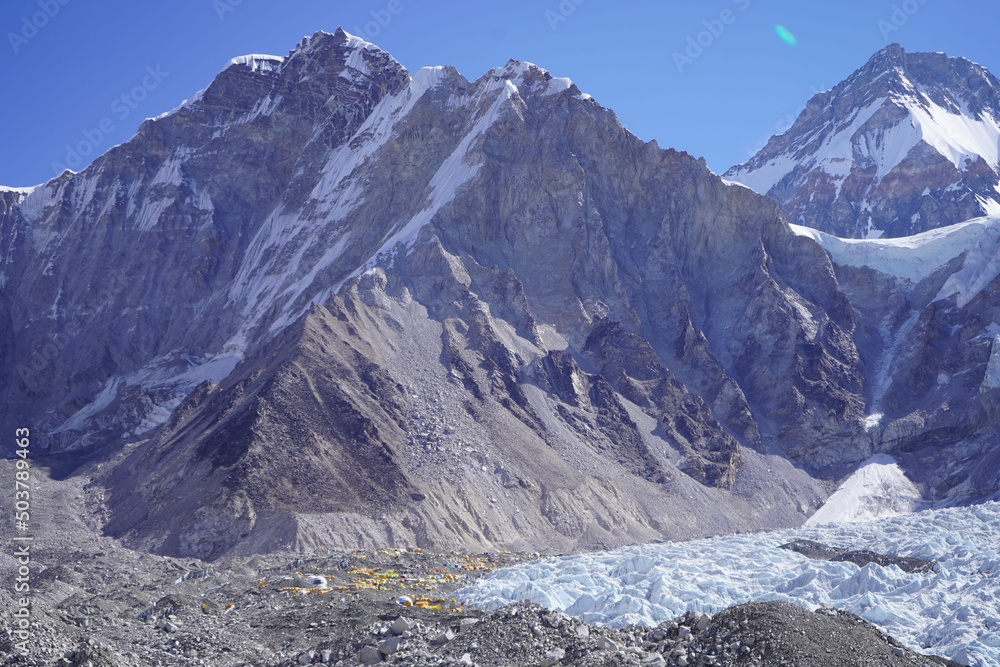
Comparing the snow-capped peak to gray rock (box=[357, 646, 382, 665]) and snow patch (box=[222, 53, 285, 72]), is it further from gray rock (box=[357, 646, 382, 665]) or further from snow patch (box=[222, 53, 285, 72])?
gray rock (box=[357, 646, 382, 665])

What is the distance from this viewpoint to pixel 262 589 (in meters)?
48.6

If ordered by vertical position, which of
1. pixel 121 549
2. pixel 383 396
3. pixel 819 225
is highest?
pixel 819 225

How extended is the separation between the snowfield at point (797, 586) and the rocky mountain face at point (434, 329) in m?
20.4

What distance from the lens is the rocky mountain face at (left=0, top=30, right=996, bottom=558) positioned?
266ft

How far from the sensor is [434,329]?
102438 millimetres

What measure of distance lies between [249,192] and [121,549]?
9800cm

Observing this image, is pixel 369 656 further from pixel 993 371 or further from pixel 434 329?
pixel 993 371

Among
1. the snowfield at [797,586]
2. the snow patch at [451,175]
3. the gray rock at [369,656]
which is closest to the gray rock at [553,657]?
the gray rock at [369,656]

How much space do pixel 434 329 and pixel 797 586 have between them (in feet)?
189

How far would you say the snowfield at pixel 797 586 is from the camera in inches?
1646

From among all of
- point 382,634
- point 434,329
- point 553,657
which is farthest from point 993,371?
point 382,634

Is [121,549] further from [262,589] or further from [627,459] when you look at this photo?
[627,459]

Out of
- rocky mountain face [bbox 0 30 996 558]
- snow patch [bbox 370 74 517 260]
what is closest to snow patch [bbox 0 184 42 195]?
rocky mountain face [bbox 0 30 996 558]

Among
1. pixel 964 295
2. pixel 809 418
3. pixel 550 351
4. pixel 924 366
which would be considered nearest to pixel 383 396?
pixel 550 351
